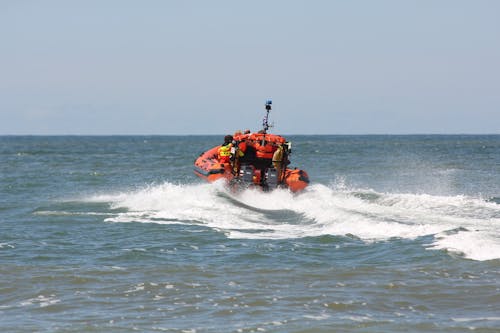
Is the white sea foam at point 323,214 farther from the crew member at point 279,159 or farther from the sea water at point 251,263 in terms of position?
the crew member at point 279,159

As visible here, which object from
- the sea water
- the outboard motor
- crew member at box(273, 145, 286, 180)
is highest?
crew member at box(273, 145, 286, 180)

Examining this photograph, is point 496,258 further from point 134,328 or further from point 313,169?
point 313,169

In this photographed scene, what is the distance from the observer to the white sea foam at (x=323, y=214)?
1268cm

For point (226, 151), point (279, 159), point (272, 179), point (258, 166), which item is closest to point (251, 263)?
point (272, 179)

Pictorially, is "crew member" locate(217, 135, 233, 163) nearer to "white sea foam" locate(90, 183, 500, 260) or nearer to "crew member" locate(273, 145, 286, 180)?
"white sea foam" locate(90, 183, 500, 260)

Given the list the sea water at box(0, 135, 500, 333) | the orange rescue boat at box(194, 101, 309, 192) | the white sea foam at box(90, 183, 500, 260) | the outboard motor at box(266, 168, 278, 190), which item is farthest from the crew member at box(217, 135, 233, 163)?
the outboard motor at box(266, 168, 278, 190)

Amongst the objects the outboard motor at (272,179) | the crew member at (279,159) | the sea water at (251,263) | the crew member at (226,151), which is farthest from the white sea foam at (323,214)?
the crew member at (226,151)

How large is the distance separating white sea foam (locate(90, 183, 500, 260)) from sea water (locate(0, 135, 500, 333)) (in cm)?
4

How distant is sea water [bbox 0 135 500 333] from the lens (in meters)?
7.84

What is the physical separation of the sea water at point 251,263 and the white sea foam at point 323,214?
4 cm

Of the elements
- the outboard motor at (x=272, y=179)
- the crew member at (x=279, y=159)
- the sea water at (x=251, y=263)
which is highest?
the crew member at (x=279, y=159)

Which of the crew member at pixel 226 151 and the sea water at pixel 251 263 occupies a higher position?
the crew member at pixel 226 151

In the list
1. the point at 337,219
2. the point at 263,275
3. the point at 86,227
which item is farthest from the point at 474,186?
the point at 263,275

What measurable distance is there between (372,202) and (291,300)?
10.7 meters
